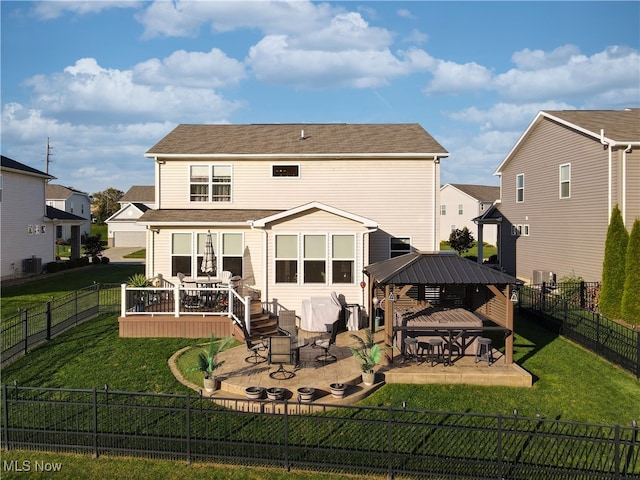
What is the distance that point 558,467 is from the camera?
779 centimetres

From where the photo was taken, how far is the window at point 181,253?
1914 cm

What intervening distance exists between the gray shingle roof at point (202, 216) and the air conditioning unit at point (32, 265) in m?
15.2

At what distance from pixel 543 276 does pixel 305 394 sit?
1960 cm

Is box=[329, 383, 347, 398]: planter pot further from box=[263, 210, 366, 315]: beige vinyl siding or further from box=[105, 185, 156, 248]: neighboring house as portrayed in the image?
box=[105, 185, 156, 248]: neighboring house

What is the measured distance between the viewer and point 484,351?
13305mm

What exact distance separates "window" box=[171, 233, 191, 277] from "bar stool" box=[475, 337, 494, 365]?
1210cm

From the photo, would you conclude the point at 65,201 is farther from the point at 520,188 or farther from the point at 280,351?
the point at 280,351

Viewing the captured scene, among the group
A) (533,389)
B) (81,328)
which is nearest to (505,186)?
(533,389)

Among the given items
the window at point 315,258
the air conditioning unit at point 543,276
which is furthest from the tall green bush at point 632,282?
the window at point 315,258

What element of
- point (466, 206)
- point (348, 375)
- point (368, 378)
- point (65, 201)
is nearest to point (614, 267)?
point (368, 378)

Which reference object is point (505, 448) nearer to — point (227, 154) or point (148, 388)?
point (148, 388)

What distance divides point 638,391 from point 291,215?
12.0 metres

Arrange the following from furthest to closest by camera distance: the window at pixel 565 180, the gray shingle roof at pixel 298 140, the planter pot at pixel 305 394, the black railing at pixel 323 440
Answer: the window at pixel 565 180 → the gray shingle roof at pixel 298 140 → the planter pot at pixel 305 394 → the black railing at pixel 323 440
